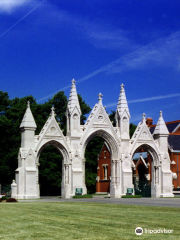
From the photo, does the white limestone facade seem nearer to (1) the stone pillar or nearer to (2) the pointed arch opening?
(1) the stone pillar

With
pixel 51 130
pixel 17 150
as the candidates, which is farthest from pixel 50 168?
pixel 51 130

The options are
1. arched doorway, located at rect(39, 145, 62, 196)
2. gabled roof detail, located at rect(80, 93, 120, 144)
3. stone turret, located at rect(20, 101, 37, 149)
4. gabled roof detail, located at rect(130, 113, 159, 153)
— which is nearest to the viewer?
stone turret, located at rect(20, 101, 37, 149)

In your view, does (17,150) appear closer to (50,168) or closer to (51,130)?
(50,168)

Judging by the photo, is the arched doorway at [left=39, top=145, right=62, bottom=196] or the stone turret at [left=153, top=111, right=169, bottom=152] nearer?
the stone turret at [left=153, top=111, right=169, bottom=152]

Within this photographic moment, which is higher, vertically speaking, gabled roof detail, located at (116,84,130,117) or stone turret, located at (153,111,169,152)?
gabled roof detail, located at (116,84,130,117)

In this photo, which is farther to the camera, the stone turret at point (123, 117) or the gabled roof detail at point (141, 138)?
the gabled roof detail at point (141, 138)

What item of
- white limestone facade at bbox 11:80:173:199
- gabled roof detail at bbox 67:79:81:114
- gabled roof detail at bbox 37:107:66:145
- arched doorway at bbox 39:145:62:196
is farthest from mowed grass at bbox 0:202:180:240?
arched doorway at bbox 39:145:62:196

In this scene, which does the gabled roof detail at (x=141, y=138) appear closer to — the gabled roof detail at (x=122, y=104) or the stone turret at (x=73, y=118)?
the gabled roof detail at (x=122, y=104)

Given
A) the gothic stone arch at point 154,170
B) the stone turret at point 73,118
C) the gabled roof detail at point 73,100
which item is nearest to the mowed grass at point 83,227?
the stone turret at point 73,118

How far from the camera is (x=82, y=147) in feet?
135

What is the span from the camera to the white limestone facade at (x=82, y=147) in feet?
127

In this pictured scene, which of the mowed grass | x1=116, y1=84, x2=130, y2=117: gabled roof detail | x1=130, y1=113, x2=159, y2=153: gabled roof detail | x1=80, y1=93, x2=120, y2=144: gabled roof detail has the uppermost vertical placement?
x1=116, y1=84, x2=130, y2=117: gabled roof detail

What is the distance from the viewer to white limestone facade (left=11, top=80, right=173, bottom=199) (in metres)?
38.7

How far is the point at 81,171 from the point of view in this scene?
40.3 m
